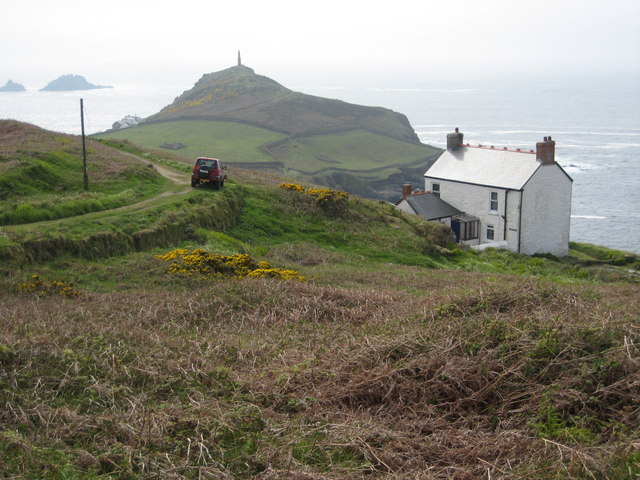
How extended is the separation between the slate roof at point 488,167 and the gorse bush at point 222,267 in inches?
1265

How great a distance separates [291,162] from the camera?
115m

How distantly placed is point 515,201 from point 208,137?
84531 millimetres

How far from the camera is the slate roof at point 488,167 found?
2007 inches

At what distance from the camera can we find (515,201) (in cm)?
5053

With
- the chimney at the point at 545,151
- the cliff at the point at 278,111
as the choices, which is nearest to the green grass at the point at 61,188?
the chimney at the point at 545,151

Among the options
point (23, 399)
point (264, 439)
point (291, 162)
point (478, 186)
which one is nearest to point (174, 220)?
point (23, 399)

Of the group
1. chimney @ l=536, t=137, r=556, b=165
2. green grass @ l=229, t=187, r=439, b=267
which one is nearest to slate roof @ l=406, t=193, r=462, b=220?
chimney @ l=536, t=137, r=556, b=165

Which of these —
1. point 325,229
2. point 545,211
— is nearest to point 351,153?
point 545,211

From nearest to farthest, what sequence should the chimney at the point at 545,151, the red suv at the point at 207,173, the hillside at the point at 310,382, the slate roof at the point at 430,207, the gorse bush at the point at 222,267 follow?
the hillside at the point at 310,382
the gorse bush at the point at 222,267
the red suv at the point at 207,173
the chimney at the point at 545,151
the slate roof at the point at 430,207

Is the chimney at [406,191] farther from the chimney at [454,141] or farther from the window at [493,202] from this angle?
the chimney at [454,141]

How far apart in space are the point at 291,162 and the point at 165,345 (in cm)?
10262

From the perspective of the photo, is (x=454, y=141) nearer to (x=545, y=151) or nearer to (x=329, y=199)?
(x=545, y=151)

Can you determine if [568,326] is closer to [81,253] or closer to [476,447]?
[476,447]

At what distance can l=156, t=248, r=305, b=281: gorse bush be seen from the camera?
22344 mm
